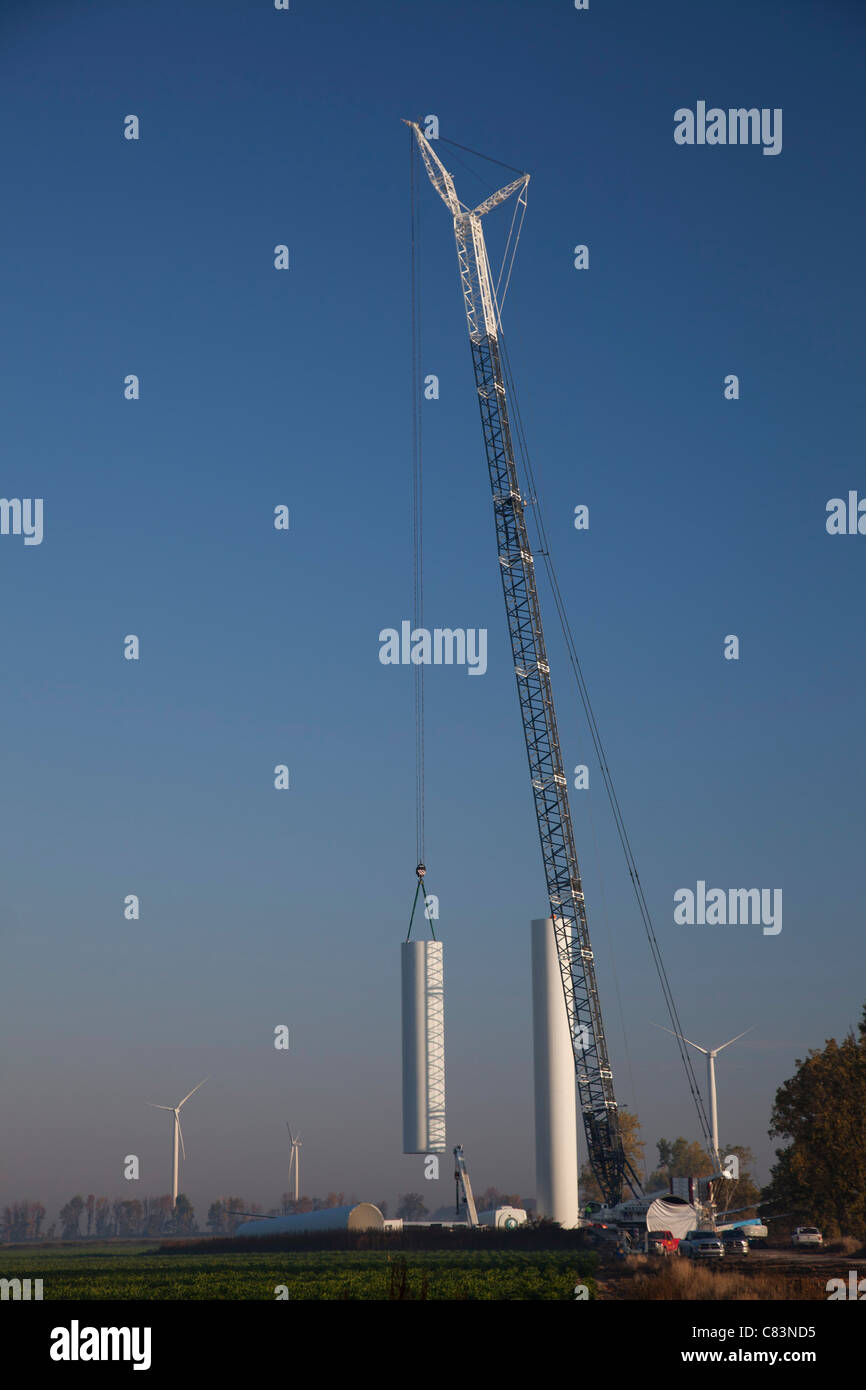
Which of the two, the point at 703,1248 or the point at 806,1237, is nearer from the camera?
the point at 703,1248

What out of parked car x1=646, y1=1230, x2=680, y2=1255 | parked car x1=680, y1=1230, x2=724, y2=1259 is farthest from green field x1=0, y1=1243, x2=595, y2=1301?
parked car x1=646, y1=1230, x2=680, y2=1255

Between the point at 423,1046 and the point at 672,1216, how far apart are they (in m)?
17.7

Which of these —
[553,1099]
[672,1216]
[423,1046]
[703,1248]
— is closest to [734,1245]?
[672,1216]

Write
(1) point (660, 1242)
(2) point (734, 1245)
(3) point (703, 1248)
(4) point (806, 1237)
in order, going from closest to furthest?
(3) point (703, 1248), (1) point (660, 1242), (2) point (734, 1245), (4) point (806, 1237)

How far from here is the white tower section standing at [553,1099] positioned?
8856 cm

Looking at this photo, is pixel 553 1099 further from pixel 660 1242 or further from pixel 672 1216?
pixel 660 1242

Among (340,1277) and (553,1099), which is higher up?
(553,1099)

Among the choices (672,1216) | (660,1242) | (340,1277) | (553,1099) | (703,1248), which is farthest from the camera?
(553,1099)

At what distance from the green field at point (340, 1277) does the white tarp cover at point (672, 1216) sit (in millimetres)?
9246

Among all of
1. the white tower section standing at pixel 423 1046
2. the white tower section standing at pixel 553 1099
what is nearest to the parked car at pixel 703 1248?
the white tower section standing at pixel 553 1099

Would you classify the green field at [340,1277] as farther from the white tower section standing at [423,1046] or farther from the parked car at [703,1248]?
the white tower section standing at [423,1046]

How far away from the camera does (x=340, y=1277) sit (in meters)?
58.7

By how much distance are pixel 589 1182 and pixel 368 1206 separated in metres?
95.3

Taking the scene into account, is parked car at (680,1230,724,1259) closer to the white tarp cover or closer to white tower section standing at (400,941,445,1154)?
the white tarp cover
